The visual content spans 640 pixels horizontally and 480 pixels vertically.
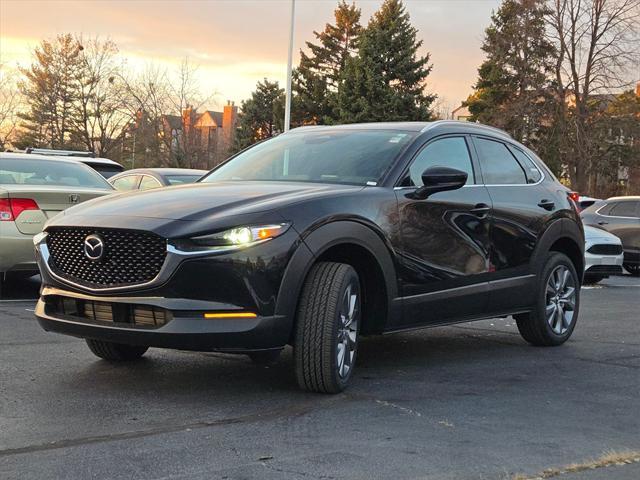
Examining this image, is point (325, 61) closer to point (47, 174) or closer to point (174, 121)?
point (174, 121)

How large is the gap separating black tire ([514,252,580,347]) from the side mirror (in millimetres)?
1628

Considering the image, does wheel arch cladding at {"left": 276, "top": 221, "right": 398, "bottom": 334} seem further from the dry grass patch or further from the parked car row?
the parked car row

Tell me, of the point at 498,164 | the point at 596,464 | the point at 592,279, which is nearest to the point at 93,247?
the point at 596,464

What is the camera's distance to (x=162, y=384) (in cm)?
507

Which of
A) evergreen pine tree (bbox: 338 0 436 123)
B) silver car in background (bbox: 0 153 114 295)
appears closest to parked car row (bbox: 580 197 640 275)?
silver car in background (bbox: 0 153 114 295)

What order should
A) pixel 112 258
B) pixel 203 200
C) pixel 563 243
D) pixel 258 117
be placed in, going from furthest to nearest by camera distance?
1. pixel 258 117
2. pixel 563 243
3. pixel 203 200
4. pixel 112 258

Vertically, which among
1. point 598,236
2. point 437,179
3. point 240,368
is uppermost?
point 437,179

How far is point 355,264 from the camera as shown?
5.18 meters

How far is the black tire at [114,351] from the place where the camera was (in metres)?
5.57

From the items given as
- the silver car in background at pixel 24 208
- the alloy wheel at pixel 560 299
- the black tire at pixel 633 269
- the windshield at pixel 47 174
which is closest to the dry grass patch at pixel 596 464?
the alloy wheel at pixel 560 299

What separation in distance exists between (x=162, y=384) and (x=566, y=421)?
241 cm

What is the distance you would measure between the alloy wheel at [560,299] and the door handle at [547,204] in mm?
510

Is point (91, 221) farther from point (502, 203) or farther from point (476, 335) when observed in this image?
point (476, 335)

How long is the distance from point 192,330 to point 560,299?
3820mm
